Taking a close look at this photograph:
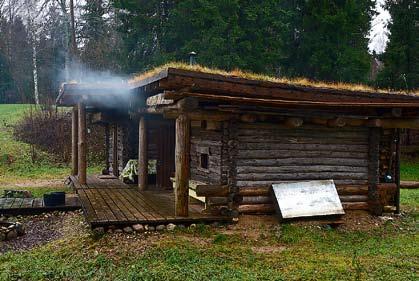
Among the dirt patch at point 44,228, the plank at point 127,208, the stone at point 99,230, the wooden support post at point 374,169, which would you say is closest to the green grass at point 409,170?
the wooden support post at point 374,169

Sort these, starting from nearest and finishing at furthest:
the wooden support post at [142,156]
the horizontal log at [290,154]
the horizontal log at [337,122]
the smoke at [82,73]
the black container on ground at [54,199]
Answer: the horizontal log at [290,154] → the horizontal log at [337,122] → the black container on ground at [54,199] → the wooden support post at [142,156] → the smoke at [82,73]

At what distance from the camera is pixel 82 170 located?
14805mm

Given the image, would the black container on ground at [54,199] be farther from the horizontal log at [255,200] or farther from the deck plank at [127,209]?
the horizontal log at [255,200]

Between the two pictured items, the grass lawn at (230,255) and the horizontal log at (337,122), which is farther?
the horizontal log at (337,122)

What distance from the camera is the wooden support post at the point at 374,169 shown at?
36.7 feet

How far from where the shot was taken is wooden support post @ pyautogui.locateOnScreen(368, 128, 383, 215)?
1120cm

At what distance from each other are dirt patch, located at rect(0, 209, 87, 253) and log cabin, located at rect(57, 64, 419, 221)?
239 centimetres

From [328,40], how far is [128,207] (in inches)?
695

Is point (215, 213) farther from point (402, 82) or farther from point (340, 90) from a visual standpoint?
point (402, 82)

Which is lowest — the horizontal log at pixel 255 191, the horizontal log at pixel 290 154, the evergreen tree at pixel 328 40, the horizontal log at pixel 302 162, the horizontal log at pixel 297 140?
the horizontal log at pixel 255 191

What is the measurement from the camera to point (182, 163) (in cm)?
943

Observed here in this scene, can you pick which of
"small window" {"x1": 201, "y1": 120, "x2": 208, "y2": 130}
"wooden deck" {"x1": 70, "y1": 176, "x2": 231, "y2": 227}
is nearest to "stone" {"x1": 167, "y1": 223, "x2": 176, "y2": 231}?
"wooden deck" {"x1": 70, "y1": 176, "x2": 231, "y2": 227}

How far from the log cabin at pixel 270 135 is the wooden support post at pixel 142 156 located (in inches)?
56.9

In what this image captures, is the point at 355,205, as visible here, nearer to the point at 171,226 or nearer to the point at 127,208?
the point at 171,226
